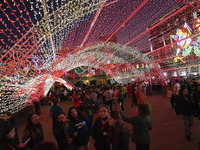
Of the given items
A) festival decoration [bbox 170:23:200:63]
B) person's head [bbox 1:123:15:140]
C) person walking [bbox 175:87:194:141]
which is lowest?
person walking [bbox 175:87:194:141]

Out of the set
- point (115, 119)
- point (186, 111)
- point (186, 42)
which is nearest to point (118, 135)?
point (115, 119)

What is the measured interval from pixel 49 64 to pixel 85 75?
37.9m

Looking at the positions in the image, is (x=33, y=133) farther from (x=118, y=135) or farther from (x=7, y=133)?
Answer: (x=118, y=135)

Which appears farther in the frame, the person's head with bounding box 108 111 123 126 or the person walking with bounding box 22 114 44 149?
the person walking with bounding box 22 114 44 149

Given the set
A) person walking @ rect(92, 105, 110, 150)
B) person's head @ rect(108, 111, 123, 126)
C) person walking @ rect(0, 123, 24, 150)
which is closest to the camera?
person walking @ rect(0, 123, 24, 150)

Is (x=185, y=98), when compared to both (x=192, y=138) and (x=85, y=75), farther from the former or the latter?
(x=85, y=75)

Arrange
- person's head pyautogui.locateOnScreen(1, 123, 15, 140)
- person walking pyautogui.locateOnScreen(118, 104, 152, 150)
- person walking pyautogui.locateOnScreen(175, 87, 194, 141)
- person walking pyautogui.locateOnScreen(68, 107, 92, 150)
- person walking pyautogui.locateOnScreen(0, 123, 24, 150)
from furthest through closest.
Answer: person walking pyautogui.locateOnScreen(175, 87, 194, 141), person walking pyautogui.locateOnScreen(68, 107, 92, 150), person walking pyautogui.locateOnScreen(118, 104, 152, 150), person's head pyautogui.locateOnScreen(1, 123, 15, 140), person walking pyautogui.locateOnScreen(0, 123, 24, 150)

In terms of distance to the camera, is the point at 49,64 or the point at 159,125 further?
the point at 49,64

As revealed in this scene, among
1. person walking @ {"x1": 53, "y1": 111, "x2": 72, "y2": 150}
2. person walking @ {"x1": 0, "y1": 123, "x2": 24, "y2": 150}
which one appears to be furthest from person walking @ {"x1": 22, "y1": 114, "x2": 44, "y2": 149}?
person walking @ {"x1": 0, "y1": 123, "x2": 24, "y2": 150}

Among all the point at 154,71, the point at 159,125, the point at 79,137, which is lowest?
the point at 159,125

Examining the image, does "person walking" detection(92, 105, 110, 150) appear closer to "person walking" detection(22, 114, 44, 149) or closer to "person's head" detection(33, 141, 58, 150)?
"person walking" detection(22, 114, 44, 149)

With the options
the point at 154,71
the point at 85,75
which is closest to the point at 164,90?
the point at 154,71

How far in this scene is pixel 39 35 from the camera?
454 centimetres

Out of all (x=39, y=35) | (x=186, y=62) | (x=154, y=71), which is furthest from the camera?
(x=186, y=62)
